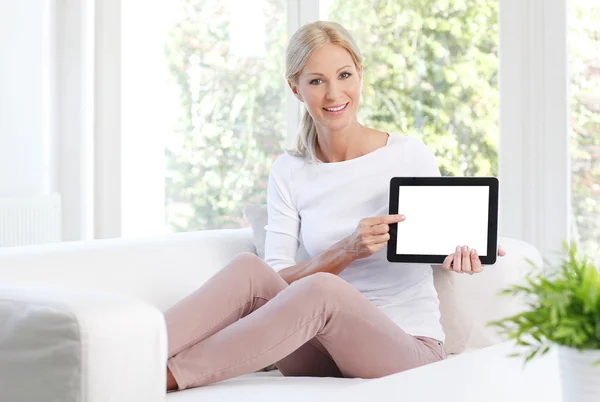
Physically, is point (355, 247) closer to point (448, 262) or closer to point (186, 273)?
point (448, 262)

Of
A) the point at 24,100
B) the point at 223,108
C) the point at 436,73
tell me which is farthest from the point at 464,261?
the point at 24,100

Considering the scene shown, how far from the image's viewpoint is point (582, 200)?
3.27m

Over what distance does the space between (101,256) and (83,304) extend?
2.40ft

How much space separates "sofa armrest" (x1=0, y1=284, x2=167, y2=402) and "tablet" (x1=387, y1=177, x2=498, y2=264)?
812 millimetres

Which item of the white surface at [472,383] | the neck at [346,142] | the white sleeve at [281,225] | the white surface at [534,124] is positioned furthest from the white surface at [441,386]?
the white surface at [534,124]

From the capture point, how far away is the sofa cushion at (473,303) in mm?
2275

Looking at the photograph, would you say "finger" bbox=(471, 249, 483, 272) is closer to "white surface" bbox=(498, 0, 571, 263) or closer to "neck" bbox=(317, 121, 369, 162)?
"neck" bbox=(317, 121, 369, 162)

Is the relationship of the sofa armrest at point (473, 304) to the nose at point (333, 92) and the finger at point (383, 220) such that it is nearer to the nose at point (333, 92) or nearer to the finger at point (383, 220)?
the finger at point (383, 220)

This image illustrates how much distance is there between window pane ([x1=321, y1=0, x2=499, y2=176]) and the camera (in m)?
3.48

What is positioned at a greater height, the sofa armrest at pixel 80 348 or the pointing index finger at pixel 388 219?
the pointing index finger at pixel 388 219

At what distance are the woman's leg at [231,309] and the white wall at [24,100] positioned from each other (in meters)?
2.47

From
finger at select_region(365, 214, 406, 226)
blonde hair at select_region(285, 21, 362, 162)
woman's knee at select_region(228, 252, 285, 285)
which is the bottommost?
woman's knee at select_region(228, 252, 285, 285)

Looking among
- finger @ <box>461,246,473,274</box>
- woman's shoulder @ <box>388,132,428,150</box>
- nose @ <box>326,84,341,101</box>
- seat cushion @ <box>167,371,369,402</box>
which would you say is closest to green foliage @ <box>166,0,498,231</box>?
woman's shoulder @ <box>388,132,428,150</box>

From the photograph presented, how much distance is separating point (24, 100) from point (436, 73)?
1965 mm
